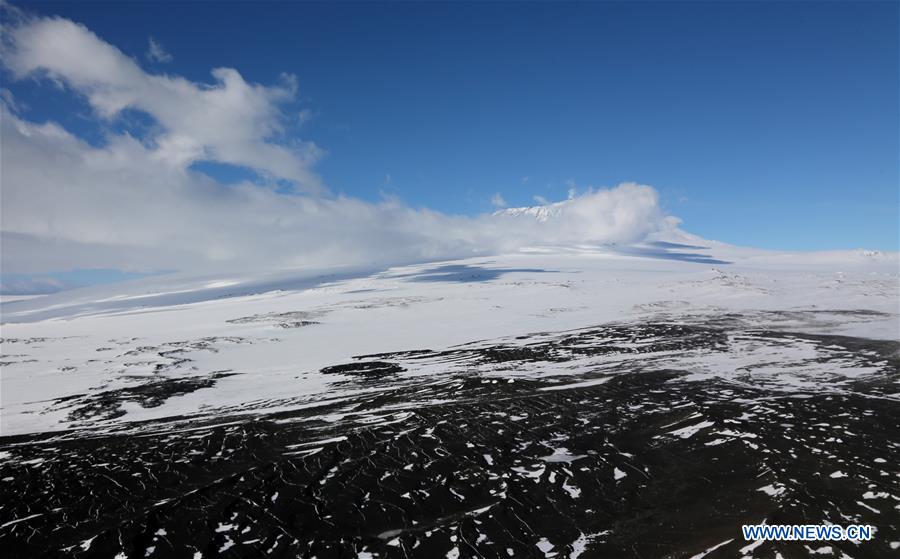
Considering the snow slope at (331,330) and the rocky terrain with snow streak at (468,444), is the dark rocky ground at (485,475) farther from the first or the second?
the snow slope at (331,330)

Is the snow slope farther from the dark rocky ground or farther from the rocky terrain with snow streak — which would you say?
the dark rocky ground

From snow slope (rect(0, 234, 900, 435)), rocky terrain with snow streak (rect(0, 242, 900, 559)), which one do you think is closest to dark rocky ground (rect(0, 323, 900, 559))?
rocky terrain with snow streak (rect(0, 242, 900, 559))

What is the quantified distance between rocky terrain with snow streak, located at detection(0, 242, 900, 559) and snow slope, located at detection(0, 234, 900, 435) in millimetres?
387

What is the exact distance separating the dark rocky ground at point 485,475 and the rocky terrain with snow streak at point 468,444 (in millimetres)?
74

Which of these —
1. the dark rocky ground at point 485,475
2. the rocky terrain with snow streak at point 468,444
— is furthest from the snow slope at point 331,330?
the dark rocky ground at point 485,475

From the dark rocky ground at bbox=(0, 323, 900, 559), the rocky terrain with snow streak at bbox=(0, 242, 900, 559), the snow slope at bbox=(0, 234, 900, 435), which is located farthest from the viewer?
the snow slope at bbox=(0, 234, 900, 435)

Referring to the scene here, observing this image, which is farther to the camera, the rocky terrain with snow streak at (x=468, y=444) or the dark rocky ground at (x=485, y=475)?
the rocky terrain with snow streak at (x=468, y=444)

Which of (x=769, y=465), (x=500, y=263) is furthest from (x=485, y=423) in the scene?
(x=500, y=263)

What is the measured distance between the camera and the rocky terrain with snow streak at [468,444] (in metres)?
10.2

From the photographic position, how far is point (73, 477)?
552 inches

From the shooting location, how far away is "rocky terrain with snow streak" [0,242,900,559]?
1022 cm

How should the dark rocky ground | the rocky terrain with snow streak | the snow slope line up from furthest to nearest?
the snow slope, the rocky terrain with snow streak, the dark rocky ground

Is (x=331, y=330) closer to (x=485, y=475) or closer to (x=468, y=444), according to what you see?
(x=468, y=444)

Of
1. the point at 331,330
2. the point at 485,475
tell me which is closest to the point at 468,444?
the point at 485,475
